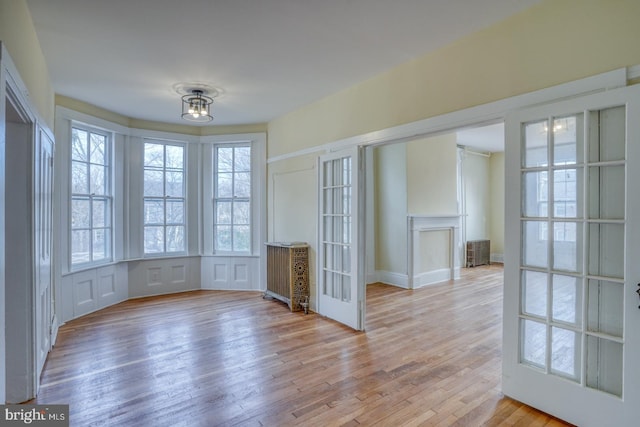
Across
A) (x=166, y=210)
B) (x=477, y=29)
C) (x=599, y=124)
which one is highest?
(x=477, y=29)

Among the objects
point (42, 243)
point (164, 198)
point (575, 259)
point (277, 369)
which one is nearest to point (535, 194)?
point (575, 259)

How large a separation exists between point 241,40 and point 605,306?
3262 millimetres

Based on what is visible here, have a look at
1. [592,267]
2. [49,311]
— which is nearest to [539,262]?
[592,267]

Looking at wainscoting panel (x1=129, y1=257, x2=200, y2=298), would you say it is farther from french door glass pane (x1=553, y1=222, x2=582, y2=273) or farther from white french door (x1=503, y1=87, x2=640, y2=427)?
french door glass pane (x1=553, y1=222, x2=582, y2=273)

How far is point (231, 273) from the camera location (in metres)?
5.77

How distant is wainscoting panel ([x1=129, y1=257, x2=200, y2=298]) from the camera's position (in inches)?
209

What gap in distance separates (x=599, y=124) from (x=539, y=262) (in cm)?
95

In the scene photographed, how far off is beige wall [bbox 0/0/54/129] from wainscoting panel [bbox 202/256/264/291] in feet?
10.5

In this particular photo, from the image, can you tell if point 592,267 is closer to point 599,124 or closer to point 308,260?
point 599,124

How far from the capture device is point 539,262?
7.57 ft

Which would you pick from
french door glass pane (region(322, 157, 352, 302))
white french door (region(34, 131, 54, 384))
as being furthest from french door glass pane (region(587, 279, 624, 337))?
white french door (region(34, 131, 54, 384))

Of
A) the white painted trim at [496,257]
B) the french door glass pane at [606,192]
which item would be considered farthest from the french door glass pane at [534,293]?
the white painted trim at [496,257]

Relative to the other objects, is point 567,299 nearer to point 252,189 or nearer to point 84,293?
point 252,189

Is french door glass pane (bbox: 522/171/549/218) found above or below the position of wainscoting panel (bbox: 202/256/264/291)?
above
